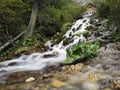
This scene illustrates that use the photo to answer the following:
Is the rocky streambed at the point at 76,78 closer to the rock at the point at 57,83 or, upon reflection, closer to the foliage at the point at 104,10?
the rock at the point at 57,83

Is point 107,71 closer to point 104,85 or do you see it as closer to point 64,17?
point 104,85

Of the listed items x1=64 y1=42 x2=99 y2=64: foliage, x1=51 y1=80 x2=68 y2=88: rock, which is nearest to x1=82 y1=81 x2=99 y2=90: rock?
x1=51 y1=80 x2=68 y2=88: rock

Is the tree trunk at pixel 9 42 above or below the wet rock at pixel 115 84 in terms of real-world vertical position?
above

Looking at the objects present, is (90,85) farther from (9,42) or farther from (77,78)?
(9,42)

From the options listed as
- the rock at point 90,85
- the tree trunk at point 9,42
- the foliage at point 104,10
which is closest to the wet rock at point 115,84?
the rock at point 90,85

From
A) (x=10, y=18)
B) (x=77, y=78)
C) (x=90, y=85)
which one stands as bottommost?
(x=90, y=85)

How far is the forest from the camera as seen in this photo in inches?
→ 248

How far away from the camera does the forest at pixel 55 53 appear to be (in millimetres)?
6297

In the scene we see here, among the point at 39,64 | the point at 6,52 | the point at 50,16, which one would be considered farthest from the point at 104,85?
the point at 50,16

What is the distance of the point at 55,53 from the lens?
11.0 metres

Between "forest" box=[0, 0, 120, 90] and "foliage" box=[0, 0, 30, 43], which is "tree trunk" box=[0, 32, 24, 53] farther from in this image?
"foliage" box=[0, 0, 30, 43]

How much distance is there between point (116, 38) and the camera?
11.4 metres

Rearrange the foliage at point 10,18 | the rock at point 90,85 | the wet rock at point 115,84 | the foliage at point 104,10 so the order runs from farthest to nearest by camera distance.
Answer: the foliage at point 104,10
the foliage at point 10,18
the rock at point 90,85
the wet rock at point 115,84

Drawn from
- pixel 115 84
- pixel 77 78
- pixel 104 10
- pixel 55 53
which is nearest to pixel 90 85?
pixel 115 84
